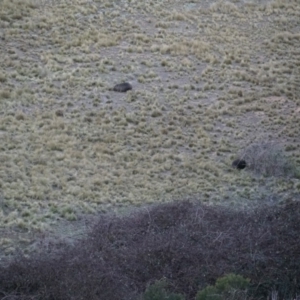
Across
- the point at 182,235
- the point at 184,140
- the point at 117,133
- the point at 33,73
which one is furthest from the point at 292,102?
the point at 182,235

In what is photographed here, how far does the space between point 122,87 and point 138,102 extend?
1319mm

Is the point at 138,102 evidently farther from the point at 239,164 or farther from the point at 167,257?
the point at 167,257

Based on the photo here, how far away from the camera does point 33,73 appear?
97.8 ft

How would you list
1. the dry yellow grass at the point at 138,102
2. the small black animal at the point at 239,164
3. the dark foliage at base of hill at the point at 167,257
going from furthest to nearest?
the small black animal at the point at 239,164 < the dry yellow grass at the point at 138,102 < the dark foliage at base of hill at the point at 167,257

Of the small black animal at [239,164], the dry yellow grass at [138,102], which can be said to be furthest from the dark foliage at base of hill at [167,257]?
the small black animal at [239,164]

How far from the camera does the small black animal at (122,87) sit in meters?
29.2

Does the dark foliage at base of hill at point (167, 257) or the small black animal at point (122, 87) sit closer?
the dark foliage at base of hill at point (167, 257)

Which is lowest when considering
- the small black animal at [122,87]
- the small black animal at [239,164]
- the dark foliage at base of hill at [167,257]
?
the small black animal at [239,164]

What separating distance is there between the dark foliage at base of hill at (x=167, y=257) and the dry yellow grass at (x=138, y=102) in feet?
8.44

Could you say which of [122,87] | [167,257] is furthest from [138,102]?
[167,257]

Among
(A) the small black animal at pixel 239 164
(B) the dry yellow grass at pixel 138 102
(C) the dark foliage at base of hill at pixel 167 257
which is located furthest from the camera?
(A) the small black animal at pixel 239 164

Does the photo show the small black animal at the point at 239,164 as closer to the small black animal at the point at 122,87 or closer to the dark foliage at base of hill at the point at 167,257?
the dark foliage at base of hill at the point at 167,257

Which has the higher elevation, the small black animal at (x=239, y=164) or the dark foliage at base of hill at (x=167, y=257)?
the dark foliage at base of hill at (x=167, y=257)

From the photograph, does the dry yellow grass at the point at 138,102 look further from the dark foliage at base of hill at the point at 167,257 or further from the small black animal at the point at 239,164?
the dark foliage at base of hill at the point at 167,257
